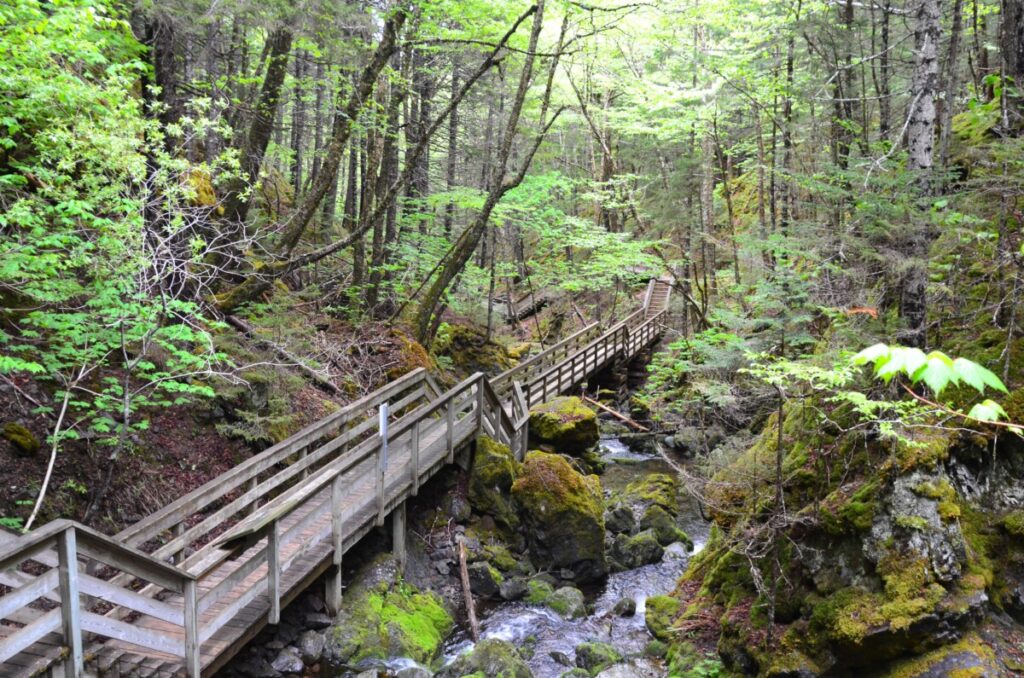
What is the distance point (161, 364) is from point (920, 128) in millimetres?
9974

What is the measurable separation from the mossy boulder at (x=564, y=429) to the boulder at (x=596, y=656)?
21.0 ft

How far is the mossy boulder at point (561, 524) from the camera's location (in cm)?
945

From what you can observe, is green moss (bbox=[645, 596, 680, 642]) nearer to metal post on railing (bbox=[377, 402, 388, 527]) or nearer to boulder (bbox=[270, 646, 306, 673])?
metal post on railing (bbox=[377, 402, 388, 527])

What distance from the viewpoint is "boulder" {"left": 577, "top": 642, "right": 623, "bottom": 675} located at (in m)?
7.02

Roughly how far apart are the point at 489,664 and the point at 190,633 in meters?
2.92

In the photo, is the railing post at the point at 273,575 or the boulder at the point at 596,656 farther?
the boulder at the point at 596,656

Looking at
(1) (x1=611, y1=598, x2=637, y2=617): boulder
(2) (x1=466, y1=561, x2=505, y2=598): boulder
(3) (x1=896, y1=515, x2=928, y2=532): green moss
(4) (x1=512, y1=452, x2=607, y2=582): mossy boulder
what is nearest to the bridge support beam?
(2) (x1=466, y1=561, x2=505, y2=598): boulder

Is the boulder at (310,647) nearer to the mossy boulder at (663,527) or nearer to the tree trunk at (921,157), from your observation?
the mossy boulder at (663,527)

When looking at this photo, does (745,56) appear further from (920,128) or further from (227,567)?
(227,567)

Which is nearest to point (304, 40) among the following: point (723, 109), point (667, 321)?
point (723, 109)

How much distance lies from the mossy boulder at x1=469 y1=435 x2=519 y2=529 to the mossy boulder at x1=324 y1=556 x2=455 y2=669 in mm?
1970

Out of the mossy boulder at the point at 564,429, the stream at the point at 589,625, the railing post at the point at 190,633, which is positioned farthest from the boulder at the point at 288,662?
the mossy boulder at the point at 564,429

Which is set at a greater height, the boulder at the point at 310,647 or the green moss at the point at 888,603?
the green moss at the point at 888,603

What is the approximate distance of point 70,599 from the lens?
423cm
